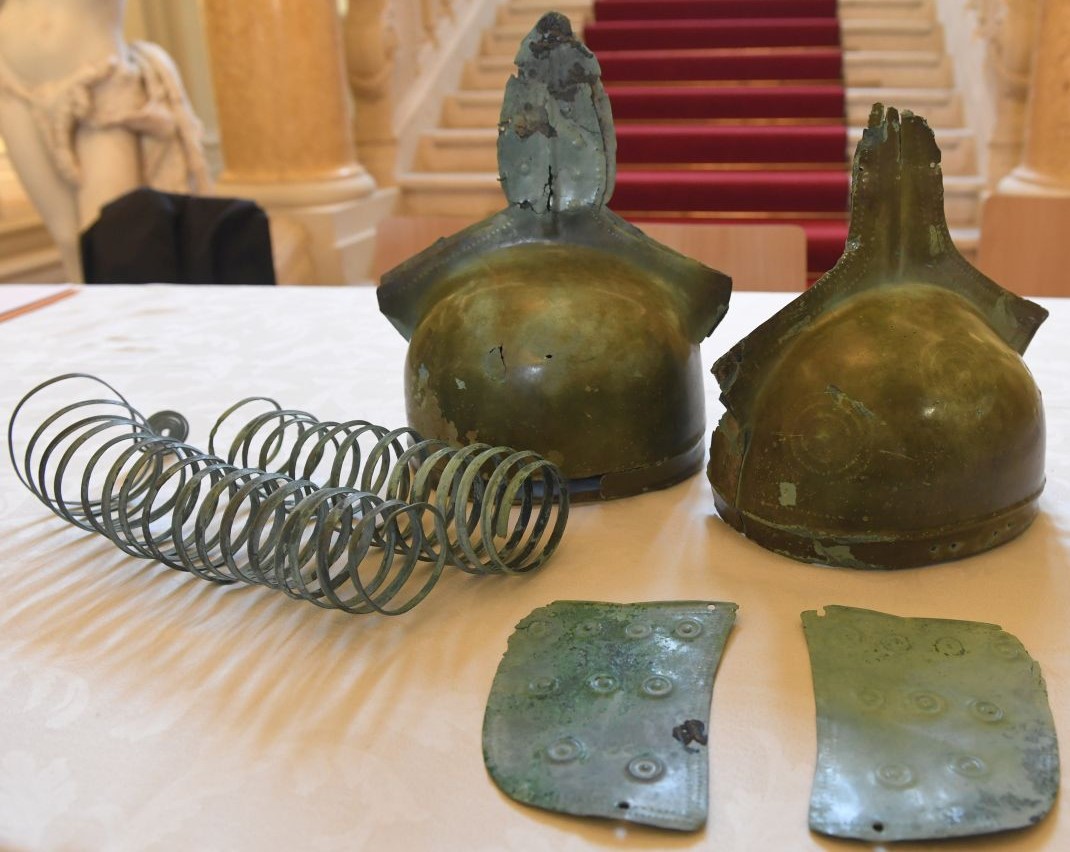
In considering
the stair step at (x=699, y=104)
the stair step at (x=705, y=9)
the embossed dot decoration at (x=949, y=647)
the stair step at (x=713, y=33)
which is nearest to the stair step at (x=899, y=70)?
the stair step at (x=699, y=104)

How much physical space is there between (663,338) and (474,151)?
3.57 metres

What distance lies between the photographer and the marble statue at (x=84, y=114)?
2.56 m

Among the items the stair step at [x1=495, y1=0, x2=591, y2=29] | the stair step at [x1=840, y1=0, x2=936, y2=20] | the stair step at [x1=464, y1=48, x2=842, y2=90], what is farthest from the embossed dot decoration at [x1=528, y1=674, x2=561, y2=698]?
the stair step at [x1=840, y1=0, x2=936, y2=20]

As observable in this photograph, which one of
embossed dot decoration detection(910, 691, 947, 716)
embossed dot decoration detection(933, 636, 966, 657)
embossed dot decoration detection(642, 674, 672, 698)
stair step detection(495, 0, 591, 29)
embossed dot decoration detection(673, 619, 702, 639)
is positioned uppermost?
stair step detection(495, 0, 591, 29)

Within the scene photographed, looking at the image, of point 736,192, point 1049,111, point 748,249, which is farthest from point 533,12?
point 748,249

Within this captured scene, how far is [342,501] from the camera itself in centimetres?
81

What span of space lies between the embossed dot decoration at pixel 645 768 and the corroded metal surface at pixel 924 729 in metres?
0.08

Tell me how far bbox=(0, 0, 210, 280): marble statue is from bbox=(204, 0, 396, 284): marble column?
46 centimetres

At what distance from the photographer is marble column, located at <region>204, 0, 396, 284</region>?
3236mm

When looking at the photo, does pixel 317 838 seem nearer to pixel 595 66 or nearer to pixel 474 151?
pixel 595 66

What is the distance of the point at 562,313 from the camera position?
0.92m

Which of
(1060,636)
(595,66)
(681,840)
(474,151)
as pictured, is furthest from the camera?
(474,151)

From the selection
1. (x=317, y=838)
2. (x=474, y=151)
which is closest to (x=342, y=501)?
(x=317, y=838)

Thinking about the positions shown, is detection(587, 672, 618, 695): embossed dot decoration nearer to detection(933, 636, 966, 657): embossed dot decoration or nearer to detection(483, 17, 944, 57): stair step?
detection(933, 636, 966, 657): embossed dot decoration
